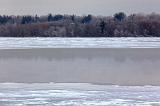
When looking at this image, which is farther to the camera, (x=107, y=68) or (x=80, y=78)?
(x=107, y=68)

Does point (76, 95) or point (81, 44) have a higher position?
point (76, 95)

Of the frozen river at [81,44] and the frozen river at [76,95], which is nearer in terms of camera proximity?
the frozen river at [76,95]

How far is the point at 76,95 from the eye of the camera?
878cm

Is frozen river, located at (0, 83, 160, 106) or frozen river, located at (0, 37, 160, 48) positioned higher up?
frozen river, located at (0, 83, 160, 106)

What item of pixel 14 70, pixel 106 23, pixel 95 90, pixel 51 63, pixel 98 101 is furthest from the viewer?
pixel 106 23

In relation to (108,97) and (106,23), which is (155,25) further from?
(108,97)

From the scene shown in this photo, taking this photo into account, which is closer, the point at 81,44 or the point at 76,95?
the point at 76,95

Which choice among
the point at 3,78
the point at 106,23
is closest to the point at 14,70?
the point at 3,78

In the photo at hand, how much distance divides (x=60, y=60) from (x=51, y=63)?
0.83 m

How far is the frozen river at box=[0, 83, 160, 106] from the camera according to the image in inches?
313

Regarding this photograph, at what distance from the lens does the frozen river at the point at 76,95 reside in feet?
26.1

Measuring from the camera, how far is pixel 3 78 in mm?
11383

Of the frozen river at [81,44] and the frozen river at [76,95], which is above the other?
the frozen river at [76,95]

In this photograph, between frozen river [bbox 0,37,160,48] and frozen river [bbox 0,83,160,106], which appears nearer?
frozen river [bbox 0,83,160,106]
